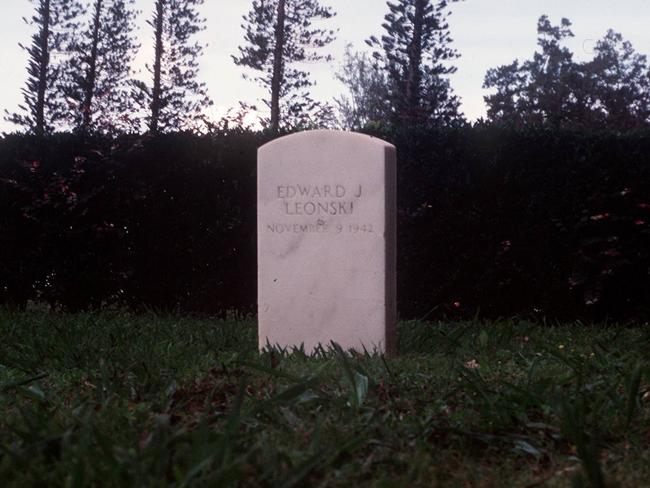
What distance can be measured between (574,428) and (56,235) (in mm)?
7744

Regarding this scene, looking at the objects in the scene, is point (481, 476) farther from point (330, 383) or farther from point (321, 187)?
point (321, 187)

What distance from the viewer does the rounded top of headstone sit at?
5.61 metres

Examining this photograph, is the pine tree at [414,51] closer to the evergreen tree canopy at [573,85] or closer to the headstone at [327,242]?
the evergreen tree canopy at [573,85]

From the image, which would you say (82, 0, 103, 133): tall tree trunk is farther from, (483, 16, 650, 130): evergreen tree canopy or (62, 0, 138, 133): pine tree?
(483, 16, 650, 130): evergreen tree canopy

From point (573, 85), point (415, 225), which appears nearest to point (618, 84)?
point (573, 85)

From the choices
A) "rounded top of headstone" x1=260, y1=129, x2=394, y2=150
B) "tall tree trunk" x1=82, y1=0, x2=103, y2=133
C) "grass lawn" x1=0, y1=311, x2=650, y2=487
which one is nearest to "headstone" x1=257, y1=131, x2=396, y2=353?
"rounded top of headstone" x1=260, y1=129, x2=394, y2=150

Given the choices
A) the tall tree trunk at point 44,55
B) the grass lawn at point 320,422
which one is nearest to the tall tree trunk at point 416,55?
the tall tree trunk at point 44,55

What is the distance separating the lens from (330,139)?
5.68 meters

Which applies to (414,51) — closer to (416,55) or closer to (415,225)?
(416,55)

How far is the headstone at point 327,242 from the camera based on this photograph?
5566 millimetres

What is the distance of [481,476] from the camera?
2.59m

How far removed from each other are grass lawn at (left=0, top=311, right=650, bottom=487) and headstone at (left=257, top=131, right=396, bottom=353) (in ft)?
2.36

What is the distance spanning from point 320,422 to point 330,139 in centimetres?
333

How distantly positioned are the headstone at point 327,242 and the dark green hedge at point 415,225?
2674 mm
